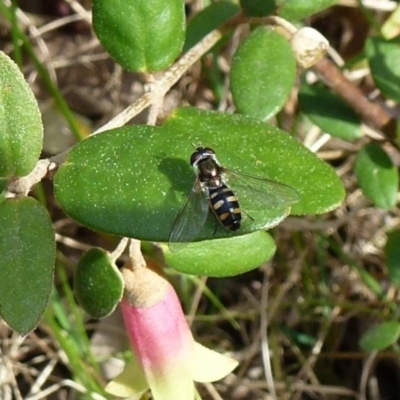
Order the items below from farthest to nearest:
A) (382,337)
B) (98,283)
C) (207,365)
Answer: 1. (382,337)
2. (207,365)
3. (98,283)

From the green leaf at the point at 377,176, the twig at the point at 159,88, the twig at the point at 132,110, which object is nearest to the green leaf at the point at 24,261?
the twig at the point at 132,110

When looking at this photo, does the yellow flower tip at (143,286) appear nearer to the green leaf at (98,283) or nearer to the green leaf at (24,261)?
the green leaf at (98,283)

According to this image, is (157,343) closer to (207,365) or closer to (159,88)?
(207,365)

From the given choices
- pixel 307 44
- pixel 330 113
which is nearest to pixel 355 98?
pixel 330 113

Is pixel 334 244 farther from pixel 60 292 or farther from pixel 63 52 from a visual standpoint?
pixel 63 52

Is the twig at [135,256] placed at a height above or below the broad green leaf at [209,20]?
below

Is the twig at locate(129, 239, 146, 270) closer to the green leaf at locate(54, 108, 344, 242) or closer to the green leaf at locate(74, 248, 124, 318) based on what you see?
the green leaf at locate(74, 248, 124, 318)

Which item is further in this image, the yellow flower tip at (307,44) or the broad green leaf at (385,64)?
the broad green leaf at (385,64)

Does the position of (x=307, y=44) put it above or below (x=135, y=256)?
above
